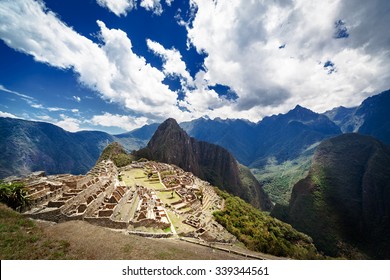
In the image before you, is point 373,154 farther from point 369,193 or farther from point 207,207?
point 207,207

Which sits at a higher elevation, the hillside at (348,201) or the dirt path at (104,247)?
the hillside at (348,201)

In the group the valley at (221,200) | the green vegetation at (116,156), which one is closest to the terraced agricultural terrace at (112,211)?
the valley at (221,200)

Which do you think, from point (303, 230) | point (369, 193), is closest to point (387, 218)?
point (369, 193)

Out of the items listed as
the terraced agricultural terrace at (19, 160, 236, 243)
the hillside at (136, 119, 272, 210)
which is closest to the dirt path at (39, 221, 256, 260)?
the terraced agricultural terrace at (19, 160, 236, 243)

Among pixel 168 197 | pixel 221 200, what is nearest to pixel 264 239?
pixel 168 197

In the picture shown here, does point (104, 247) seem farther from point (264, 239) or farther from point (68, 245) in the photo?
point (264, 239)

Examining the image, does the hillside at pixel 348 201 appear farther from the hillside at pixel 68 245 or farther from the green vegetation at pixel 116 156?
the green vegetation at pixel 116 156

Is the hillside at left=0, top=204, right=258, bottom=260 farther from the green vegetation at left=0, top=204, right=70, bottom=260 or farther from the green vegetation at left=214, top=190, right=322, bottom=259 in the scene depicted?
the green vegetation at left=214, top=190, right=322, bottom=259
